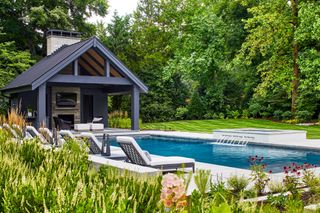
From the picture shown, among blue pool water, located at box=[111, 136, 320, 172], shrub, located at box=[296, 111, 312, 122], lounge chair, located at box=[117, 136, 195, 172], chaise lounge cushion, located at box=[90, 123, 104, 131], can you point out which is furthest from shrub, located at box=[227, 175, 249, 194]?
shrub, located at box=[296, 111, 312, 122]

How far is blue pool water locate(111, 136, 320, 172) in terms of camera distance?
1271cm

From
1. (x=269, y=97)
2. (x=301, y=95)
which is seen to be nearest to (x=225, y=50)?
(x=269, y=97)

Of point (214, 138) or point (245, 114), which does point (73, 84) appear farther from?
point (245, 114)

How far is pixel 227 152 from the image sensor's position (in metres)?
15.0

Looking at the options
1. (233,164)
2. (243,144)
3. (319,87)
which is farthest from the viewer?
(319,87)

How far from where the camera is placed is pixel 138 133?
69.2 ft

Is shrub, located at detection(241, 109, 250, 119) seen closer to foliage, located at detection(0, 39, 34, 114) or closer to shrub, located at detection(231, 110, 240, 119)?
shrub, located at detection(231, 110, 240, 119)

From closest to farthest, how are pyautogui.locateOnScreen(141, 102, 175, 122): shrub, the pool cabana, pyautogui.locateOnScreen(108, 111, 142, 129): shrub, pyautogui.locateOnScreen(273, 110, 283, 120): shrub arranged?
the pool cabana < pyautogui.locateOnScreen(108, 111, 142, 129): shrub < pyautogui.locateOnScreen(273, 110, 283, 120): shrub < pyautogui.locateOnScreen(141, 102, 175, 122): shrub

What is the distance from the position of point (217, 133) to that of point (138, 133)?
15.1 ft

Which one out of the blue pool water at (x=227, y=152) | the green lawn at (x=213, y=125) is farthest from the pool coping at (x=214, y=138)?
the green lawn at (x=213, y=125)

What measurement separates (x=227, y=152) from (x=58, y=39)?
15.4 metres

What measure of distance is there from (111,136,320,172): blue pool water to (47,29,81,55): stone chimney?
377 inches

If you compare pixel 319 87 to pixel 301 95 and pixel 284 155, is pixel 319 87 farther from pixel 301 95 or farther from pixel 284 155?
pixel 284 155

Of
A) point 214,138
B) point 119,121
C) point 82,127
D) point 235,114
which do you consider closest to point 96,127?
point 82,127
